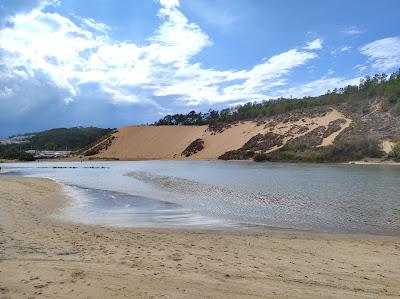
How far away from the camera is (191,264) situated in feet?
28.2

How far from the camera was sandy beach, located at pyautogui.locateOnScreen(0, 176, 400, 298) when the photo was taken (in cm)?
685

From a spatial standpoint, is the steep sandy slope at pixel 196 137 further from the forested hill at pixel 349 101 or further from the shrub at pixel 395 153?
the shrub at pixel 395 153

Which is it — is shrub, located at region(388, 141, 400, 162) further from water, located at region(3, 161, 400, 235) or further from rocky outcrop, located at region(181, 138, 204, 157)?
rocky outcrop, located at region(181, 138, 204, 157)

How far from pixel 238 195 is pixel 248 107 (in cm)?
9734

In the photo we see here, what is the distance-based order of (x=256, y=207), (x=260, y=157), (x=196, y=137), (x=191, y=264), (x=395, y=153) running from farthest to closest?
1. (x=196, y=137)
2. (x=260, y=157)
3. (x=395, y=153)
4. (x=256, y=207)
5. (x=191, y=264)

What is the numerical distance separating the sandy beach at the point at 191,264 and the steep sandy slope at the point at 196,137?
60266 millimetres

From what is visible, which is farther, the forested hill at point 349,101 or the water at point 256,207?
the forested hill at point 349,101

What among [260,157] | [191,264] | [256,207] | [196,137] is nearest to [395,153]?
[260,157]

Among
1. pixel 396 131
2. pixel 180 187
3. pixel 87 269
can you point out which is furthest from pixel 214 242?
pixel 396 131

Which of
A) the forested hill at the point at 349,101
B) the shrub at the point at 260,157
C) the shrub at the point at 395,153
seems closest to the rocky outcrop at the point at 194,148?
the forested hill at the point at 349,101

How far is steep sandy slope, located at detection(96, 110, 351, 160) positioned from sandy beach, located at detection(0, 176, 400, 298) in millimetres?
60266

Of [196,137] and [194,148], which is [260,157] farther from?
[196,137]

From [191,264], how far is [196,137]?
107239 mm

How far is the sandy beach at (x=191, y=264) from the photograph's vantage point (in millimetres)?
6848
